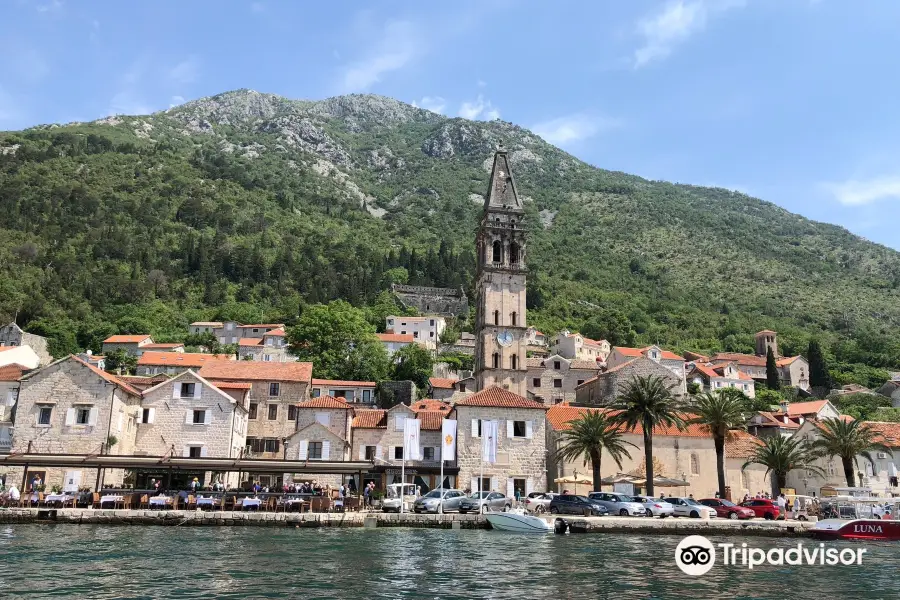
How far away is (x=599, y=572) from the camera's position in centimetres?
2462

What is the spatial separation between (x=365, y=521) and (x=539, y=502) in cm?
1225

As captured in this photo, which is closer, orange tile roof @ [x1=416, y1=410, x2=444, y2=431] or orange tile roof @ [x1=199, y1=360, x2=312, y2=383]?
orange tile roof @ [x1=416, y1=410, x2=444, y2=431]

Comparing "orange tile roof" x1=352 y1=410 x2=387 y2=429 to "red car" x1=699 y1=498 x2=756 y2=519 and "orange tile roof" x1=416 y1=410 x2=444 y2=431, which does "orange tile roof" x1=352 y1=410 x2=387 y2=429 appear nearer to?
"orange tile roof" x1=416 y1=410 x2=444 y2=431

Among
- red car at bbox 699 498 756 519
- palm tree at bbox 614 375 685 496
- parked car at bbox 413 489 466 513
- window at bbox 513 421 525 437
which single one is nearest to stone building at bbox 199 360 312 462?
window at bbox 513 421 525 437

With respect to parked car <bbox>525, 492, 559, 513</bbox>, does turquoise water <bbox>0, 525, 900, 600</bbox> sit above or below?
below

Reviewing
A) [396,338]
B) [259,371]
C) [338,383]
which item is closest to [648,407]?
[259,371]

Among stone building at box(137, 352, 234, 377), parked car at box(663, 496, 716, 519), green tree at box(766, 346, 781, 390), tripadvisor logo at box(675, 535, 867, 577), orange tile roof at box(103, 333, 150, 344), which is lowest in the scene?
tripadvisor logo at box(675, 535, 867, 577)

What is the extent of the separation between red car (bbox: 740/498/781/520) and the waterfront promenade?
4.17 m

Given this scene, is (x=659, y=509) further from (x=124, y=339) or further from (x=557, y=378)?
(x=124, y=339)

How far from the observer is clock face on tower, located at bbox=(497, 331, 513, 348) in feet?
231

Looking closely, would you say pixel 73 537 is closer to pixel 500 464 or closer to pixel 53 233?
pixel 500 464

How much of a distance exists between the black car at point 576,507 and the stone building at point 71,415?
29.4 m

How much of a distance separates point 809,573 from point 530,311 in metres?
128

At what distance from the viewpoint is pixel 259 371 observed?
60344 millimetres
